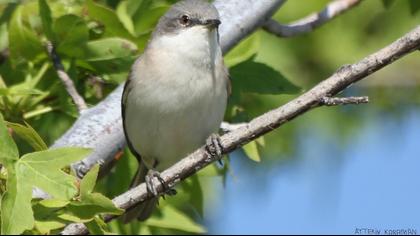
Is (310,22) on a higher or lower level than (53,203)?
higher

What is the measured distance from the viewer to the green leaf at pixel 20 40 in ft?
16.0

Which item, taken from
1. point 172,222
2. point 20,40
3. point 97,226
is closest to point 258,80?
point 172,222

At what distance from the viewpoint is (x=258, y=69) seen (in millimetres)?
4895

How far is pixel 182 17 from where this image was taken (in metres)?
5.27

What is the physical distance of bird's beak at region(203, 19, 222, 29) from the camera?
476 cm

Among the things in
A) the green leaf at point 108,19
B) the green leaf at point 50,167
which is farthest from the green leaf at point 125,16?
the green leaf at point 50,167

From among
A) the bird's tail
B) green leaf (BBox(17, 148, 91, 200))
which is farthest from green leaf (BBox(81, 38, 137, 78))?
green leaf (BBox(17, 148, 91, 200))

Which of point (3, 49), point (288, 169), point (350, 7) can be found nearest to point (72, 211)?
point (3, 49)

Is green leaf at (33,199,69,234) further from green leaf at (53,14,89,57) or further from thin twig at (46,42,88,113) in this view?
→ green leaf at (53,14,89,57)

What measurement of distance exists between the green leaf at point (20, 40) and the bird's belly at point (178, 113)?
1.94 feet

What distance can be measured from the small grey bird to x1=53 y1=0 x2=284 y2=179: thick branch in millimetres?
81

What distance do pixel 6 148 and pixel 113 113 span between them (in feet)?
3.75

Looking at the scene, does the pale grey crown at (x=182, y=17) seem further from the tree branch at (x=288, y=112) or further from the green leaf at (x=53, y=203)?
the green leaf at (x=53, y=203)

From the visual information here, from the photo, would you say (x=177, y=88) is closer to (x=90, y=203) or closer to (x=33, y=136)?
(x=33, y=136)
